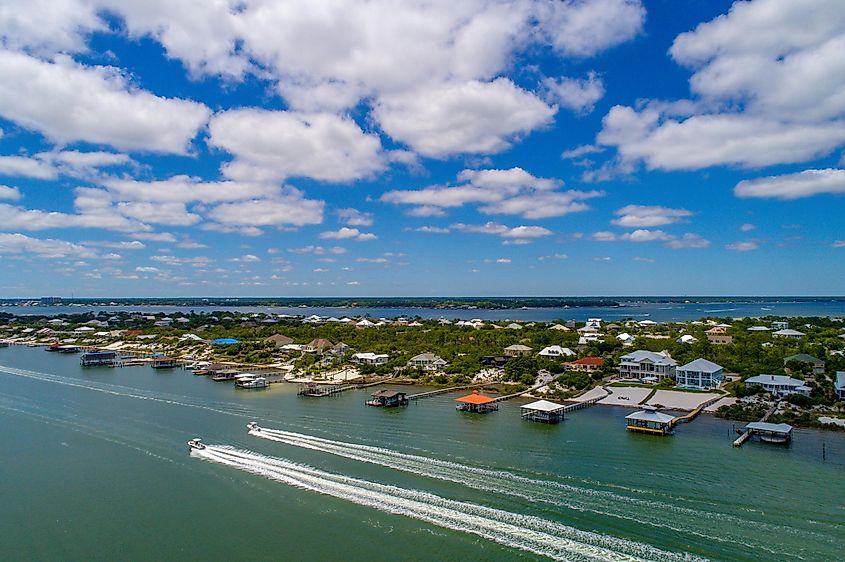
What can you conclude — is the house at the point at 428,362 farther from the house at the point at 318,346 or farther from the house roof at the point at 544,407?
the house roof at the point at 544,407

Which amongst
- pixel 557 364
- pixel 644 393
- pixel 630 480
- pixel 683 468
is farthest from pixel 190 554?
pixel 557 364

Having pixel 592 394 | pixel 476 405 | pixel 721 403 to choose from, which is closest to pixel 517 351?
pixel 592 394

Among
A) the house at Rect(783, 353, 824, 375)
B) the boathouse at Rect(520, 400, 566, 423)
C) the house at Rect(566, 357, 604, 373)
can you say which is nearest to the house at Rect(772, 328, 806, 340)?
the house at Rect(783, 353, 824, 375)

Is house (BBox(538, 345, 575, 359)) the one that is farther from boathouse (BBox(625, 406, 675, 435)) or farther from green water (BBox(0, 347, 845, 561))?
boathouse (BBox(625, 406, 675, 435))

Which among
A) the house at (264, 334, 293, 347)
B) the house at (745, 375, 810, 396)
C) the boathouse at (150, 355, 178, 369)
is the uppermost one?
the house at (264, 334, 293, 347)

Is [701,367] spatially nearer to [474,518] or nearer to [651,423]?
[651,423]

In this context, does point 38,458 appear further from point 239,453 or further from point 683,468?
point 683,468
